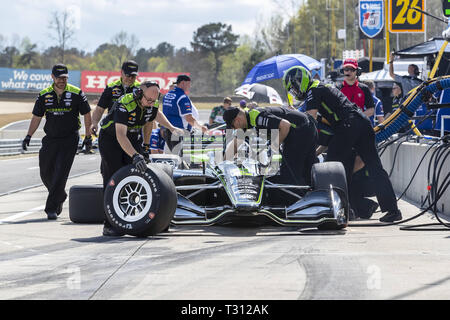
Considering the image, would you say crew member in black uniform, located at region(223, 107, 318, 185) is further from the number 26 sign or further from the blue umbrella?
the number 26 sign

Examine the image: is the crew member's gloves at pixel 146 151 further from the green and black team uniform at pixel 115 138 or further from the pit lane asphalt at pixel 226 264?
the pit lane asphalt at pixel 226 264

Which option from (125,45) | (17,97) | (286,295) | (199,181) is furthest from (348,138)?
(125,45)

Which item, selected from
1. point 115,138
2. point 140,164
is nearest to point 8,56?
→ point 115,138

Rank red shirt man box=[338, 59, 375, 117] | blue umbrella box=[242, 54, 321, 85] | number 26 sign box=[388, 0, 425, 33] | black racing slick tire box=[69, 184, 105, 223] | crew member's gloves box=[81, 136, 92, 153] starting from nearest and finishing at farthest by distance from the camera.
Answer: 1. black racing slick tire box=[69, 184, 105, 223]
2. crew member's gloves box=[81, 136, 92, 153]
3. red shirt man box=[338, 59, 375, 117]
4. blue umbrella box=[242, 54, 321, 85]
5. number 26 sign box=[388, 0, 425, 33]

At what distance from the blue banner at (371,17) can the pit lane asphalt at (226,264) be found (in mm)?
20034

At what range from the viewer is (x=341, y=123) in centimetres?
1057

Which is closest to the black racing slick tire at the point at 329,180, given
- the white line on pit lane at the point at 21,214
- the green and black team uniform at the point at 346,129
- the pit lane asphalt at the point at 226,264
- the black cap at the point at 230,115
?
the pit lane asphalt at the point at 226,264

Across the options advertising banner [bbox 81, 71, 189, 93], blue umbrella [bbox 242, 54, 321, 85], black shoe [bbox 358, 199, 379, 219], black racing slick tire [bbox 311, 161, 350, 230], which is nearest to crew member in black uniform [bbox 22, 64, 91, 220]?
black racing slick tire [bbox 311, 161, 350, 230]

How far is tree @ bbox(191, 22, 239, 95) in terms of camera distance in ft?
446

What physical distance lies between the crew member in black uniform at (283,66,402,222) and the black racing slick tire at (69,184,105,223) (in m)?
2.59

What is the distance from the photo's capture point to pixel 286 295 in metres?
5.45

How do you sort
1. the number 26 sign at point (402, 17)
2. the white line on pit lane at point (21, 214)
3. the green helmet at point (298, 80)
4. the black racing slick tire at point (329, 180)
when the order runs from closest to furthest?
the black racing slick tire at point (329, 180), the green helmet at point (298, 80), the white line on pit lane at point (21, 214), the number 26 sign at point (402, 17)

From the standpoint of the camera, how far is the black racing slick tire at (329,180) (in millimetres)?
9156
